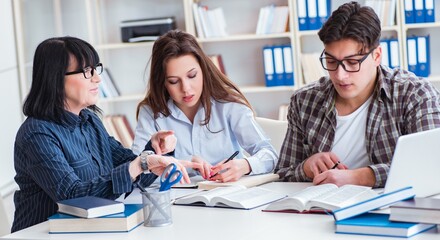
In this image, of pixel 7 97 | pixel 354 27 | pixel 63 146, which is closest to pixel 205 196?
pixel 63 146

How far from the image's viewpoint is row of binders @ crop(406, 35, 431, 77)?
5348 mm

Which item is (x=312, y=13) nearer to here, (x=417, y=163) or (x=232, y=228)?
(x=417, y=163)

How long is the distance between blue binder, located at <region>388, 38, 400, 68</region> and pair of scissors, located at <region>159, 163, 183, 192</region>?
330 centimetres

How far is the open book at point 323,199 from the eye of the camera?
226 centimetres

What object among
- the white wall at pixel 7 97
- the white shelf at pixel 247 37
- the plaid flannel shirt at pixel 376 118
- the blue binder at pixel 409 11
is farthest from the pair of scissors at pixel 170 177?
the blue binder at pixel 409 11

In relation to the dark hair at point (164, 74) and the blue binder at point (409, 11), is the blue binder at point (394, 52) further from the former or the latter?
the dark hair at point (164, 74)

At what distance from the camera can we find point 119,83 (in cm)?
610

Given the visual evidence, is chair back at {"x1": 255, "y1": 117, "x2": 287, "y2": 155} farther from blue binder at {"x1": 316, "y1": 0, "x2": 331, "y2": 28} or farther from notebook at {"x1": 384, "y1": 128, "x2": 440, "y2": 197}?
blue binder at {"x1": 316, "y1": 0, "x2": 331, "y2": 28}

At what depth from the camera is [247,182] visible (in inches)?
110

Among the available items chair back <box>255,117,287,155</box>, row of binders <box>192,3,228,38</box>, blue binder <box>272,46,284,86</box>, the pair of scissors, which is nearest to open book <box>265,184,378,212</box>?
the pair of scissors

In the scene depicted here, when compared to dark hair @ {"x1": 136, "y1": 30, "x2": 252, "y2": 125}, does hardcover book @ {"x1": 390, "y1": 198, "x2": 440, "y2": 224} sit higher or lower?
lower

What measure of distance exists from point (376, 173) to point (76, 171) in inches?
38.1

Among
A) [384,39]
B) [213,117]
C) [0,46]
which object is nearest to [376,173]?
[213,117]

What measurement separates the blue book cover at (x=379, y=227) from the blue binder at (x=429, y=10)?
3.48m
